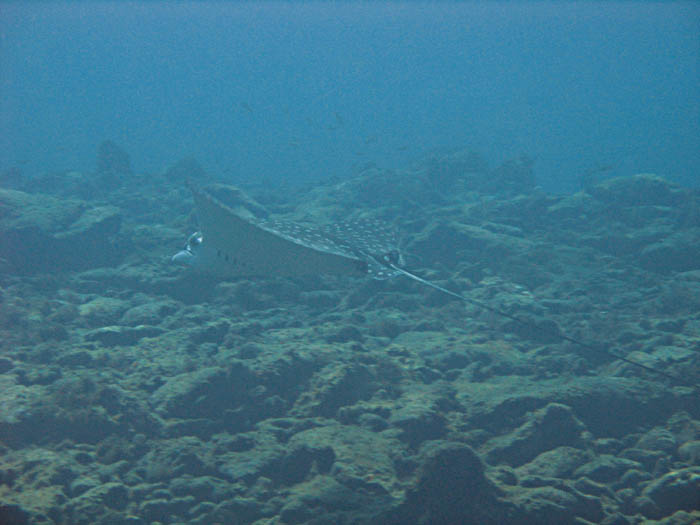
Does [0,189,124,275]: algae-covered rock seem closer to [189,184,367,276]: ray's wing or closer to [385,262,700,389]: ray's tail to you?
[189,184,367,276]: ray's wing

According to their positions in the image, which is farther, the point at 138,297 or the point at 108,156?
the point at 108,156

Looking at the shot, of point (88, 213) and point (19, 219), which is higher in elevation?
point (88, 213)

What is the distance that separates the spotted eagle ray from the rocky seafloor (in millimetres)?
974

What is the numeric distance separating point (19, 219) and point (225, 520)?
10.7 meters

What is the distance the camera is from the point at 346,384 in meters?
5.50

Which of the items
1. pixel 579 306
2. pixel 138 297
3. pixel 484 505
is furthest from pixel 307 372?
pixel 579 306

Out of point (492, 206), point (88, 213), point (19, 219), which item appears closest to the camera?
point (19, 219)

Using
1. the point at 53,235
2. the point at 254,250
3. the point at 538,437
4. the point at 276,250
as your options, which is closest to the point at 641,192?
the point at 538,437

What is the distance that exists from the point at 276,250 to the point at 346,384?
2030 mm

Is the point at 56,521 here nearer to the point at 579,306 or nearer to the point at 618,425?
the point at 618,425

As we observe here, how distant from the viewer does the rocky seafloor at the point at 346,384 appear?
379cm

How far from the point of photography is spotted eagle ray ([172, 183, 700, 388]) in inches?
224

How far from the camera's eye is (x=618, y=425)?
202 inches

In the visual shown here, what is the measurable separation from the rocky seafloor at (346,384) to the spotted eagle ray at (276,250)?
974 mm
